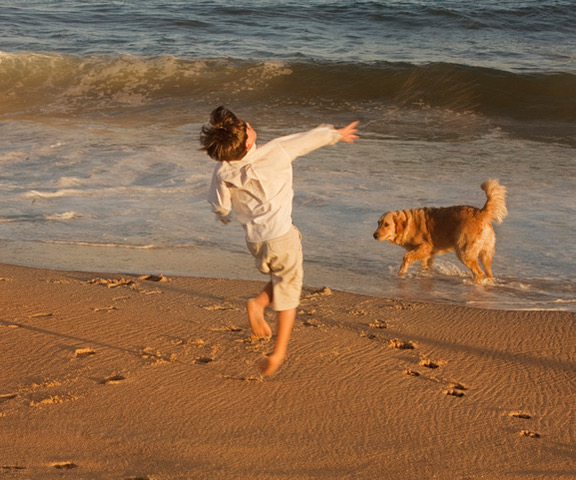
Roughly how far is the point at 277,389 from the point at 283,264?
72 centimetres

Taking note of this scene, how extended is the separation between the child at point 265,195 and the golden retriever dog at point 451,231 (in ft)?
9.30

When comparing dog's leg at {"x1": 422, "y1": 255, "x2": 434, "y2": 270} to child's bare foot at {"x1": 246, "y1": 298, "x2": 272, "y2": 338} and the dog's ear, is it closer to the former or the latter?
the dog's ear

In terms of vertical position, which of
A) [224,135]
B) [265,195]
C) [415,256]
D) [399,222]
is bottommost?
[415,256]

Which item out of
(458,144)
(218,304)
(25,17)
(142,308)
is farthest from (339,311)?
(25,17)

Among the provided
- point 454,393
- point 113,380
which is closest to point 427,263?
point 454,393

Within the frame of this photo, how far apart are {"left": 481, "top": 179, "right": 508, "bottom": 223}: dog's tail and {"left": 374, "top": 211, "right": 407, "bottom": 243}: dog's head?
784mm

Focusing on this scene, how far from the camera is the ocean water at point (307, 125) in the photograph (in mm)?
7520

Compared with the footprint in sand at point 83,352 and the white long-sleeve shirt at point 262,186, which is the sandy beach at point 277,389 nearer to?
the footprint in sand at point 83,352

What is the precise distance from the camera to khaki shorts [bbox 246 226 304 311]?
4.52 meters

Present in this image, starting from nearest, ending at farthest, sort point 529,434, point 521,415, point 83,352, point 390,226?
1. point 529,434
2. point 521,415
3. point 83,352
4. point 390,226

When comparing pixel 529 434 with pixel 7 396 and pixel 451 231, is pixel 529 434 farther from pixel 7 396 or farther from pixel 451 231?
pixel 451 231

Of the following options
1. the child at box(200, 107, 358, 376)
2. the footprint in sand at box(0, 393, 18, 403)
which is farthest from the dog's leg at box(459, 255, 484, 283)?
the footprint in sand at box(0, 393, 18, 403)

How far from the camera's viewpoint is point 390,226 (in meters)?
7.47

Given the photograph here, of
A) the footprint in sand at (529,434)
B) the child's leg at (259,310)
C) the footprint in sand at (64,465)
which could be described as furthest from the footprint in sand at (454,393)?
the footprint in sand at (64,465)
